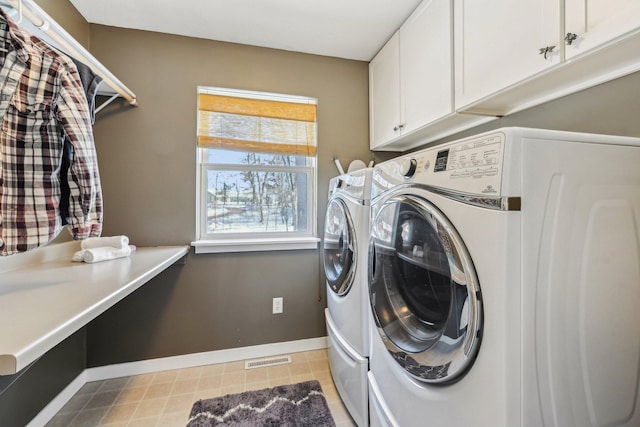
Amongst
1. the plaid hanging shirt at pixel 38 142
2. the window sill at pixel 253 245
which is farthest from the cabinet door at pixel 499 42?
the plaid hanging shirt at pixel 38 142

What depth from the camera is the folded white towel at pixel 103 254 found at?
1.35 metres

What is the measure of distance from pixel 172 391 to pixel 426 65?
246 centimetres

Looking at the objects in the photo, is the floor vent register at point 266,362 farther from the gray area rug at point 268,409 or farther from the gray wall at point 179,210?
the gray area rug at point 268,409

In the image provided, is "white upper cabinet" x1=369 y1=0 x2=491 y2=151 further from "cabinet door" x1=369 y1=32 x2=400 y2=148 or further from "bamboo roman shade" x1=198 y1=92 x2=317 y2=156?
"bamboo roman shade" x1=198 y1=92 x2=317 y2=156

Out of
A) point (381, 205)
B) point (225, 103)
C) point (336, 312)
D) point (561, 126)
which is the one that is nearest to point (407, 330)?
point (381, 205)

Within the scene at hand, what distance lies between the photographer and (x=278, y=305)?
2.05 metres

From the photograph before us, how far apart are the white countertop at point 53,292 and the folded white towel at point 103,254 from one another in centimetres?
4

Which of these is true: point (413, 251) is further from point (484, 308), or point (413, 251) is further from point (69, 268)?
point (69, 268)

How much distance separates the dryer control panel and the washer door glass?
23.8 inches

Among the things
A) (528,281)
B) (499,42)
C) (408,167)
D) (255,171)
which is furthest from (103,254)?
(499,42)

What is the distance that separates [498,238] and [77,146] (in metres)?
1.31

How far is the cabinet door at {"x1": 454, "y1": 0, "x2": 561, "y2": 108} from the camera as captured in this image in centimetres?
93

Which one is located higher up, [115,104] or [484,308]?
[115,104]

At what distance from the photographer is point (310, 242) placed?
2.08 meters
